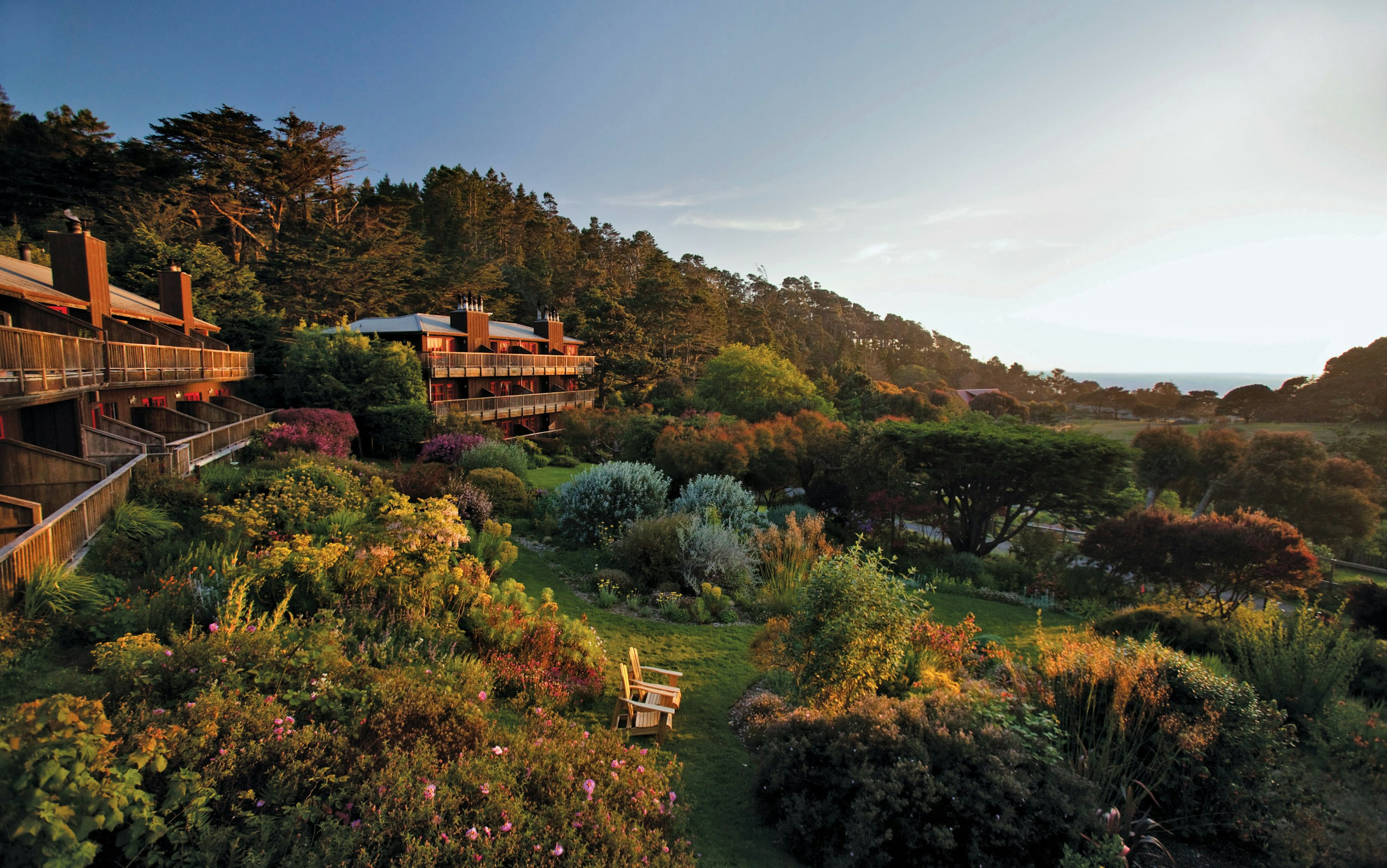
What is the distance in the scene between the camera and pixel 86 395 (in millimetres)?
14289

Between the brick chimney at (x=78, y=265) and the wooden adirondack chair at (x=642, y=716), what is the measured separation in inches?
722

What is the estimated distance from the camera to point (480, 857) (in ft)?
12.9

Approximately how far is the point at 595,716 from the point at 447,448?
1750 centimetres

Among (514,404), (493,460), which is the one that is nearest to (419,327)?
(514,404)

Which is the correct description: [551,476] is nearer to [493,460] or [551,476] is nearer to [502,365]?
[493,460]

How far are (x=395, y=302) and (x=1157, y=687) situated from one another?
154 feet

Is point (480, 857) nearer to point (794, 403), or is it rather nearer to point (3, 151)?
point (794, 403)

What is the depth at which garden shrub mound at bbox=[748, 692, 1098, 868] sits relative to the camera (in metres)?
4.91

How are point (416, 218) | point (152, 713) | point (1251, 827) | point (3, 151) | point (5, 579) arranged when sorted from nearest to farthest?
point (152, 713) → point (1251, 827) → point (5, 579) → point (3, 151) → point (416, 218)

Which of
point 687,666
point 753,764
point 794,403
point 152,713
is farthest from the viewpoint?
point 794,403

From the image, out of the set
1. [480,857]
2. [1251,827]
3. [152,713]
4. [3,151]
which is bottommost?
[1251,827]

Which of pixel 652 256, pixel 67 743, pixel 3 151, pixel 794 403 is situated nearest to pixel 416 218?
pixel 652 256

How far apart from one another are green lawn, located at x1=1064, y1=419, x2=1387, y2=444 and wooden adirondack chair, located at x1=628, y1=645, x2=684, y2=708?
30.2 m

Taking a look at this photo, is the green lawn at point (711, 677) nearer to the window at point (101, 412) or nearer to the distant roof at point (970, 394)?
the window at point (101, 412)
